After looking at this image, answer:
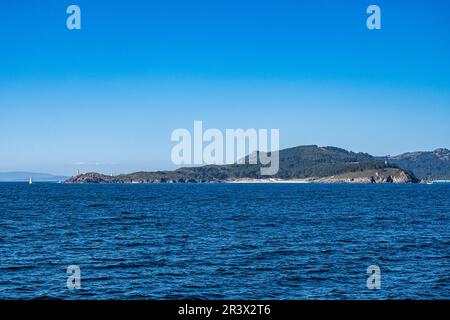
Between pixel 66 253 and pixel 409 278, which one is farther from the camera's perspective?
pixel 66 253

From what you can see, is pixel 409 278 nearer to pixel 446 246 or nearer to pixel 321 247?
pixel 321 247

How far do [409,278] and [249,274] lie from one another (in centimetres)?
1069

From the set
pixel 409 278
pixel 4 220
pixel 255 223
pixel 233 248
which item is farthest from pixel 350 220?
pixel 4 220

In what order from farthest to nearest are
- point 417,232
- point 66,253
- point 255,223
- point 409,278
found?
point 255,223, point 417,232, point 66,253, point 409,278

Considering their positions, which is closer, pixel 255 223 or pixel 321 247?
pixel 321 247

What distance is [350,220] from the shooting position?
77.4 meters

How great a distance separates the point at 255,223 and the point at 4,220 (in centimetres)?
3811

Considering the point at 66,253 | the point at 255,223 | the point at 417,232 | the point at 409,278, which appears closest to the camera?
the point at 409,278

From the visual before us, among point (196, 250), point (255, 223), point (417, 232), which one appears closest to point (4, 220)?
point (255, 223)
